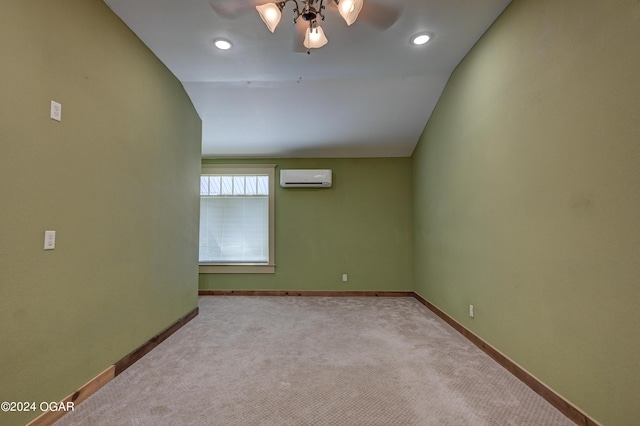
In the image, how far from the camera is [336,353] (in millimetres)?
2582

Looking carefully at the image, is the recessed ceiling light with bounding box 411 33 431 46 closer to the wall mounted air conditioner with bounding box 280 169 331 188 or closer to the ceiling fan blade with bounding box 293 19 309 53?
the ceiling fan blade with bounding box 293 19 309 53

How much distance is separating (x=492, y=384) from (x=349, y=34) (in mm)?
2908

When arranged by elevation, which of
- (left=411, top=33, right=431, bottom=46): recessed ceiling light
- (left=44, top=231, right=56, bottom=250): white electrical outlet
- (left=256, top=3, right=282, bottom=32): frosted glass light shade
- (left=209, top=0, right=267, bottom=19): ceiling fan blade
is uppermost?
(left=411, top=33, right=431, bottom=46): recessed ceiling light

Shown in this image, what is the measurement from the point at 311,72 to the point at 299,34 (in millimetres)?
866

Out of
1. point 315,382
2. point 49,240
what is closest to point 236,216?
point 49,240

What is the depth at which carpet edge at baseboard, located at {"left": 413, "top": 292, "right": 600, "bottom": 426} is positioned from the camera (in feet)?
5.24

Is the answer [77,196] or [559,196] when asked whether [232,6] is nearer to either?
[77,196]

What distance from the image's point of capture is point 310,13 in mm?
1874

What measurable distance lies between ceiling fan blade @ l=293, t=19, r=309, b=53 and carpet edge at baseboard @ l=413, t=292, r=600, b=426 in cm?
294

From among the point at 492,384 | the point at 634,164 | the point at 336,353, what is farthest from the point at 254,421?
the point at 634,164

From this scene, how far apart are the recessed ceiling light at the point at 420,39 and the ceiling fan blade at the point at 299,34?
3.17ft

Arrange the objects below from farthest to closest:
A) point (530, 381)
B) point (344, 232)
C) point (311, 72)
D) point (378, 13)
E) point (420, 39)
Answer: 1. point (344, 232)
2. point (311, 72)
3. point (420, 39)
4. point (378, 13)
5. point (530, 381)

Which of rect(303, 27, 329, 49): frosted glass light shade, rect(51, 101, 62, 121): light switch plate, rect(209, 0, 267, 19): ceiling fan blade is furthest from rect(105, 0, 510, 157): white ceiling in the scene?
rect(51, 101, 62, 121): light switch plate

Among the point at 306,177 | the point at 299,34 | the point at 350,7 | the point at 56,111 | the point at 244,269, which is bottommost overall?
the point at 244,269
